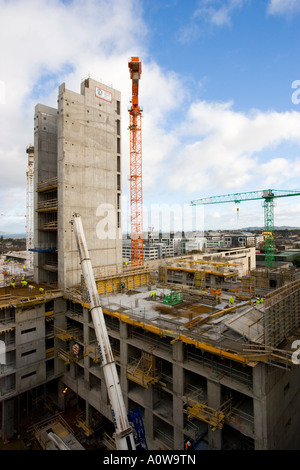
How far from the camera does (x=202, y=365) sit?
17.9 m

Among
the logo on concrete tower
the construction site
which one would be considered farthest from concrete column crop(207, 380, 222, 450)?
the logo on concrete tower

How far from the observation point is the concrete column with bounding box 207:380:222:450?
1620 centimetres

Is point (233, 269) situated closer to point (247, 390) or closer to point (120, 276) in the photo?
point (120, 276)

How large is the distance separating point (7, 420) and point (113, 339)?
13.9m

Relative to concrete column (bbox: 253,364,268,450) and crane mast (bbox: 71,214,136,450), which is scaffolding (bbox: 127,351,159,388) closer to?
crane mast (bbox: 71,214,136,450)

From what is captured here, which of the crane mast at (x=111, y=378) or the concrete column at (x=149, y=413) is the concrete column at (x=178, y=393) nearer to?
the concrete column at (x=149, y=413)

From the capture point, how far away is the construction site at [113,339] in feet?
52.5

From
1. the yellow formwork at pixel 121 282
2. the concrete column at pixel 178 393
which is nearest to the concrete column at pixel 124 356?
the concrete column at pixel 178 393

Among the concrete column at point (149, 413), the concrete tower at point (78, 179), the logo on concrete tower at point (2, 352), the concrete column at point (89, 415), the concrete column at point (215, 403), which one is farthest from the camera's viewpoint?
the concrete tower at point (78, 179)

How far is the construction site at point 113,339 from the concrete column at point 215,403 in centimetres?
11

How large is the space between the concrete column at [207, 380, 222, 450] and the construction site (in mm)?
106

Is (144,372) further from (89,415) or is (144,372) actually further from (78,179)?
(78,179)
